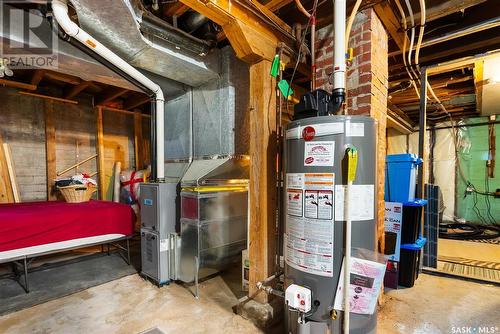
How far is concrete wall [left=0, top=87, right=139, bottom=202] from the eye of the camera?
370 centimetres

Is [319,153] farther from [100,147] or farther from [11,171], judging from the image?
[11,171]

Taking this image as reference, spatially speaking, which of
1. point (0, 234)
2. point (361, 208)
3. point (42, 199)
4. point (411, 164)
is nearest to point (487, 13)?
point (411, 164)

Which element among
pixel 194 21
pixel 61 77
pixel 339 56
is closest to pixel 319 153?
pixel 339 56

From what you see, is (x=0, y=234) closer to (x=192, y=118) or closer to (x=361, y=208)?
(x=192, y=118)

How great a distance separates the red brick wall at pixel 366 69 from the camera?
1.93 meters

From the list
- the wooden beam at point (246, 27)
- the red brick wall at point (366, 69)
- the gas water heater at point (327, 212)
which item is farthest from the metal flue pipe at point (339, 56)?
Result: the wooden beam at point (246, 27)

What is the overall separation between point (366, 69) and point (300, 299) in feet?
5.68

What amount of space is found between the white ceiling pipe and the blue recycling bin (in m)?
2.51

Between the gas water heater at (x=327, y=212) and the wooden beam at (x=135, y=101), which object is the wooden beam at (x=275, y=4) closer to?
the gas water heater at (x=327, y=212)

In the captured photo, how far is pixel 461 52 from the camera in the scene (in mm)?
2881

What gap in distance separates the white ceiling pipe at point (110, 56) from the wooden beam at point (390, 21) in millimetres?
2240

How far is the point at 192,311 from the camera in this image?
7.02 feet

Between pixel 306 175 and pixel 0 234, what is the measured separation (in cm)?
313

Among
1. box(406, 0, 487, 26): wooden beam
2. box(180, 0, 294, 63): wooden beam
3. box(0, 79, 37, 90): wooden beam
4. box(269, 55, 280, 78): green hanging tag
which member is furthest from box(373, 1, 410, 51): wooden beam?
box(0, 79, 37, 90): wooden beam
